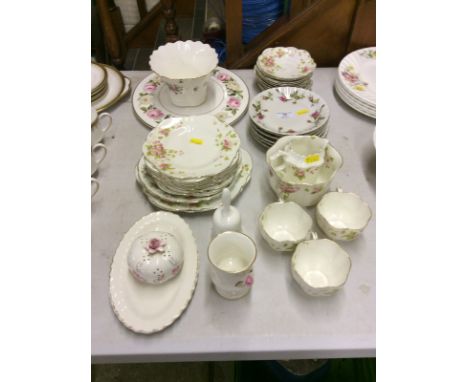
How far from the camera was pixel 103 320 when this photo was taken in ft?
2.00

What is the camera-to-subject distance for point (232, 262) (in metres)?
0.66

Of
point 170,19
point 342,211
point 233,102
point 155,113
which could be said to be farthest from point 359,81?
point 170,19

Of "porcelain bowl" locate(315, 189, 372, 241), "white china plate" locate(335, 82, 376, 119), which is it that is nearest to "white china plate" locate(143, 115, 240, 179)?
"porcelain bowl" locate(315, 189, 372, 241)

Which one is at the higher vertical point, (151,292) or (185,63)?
(185,63)

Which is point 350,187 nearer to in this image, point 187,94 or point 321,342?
→ point 321,342

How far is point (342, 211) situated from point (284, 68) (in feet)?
1.73

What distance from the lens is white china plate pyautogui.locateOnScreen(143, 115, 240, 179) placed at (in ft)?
2.47

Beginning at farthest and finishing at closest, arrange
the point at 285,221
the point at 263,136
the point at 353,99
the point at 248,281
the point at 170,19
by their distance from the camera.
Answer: the point at 170,19, the point at 353,99, the point at 263,136, the point at 285,221, the point at 248,281

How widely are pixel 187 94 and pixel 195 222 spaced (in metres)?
0.38

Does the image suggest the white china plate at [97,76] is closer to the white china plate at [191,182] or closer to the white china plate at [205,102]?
the white china plate at [205,102]

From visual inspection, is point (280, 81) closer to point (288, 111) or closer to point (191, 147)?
point (288, 111)

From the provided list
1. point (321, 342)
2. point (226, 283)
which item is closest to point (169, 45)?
point (226, 283)

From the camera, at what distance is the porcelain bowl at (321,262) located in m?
0.65

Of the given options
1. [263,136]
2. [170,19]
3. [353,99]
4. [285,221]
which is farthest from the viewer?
[170,19]
